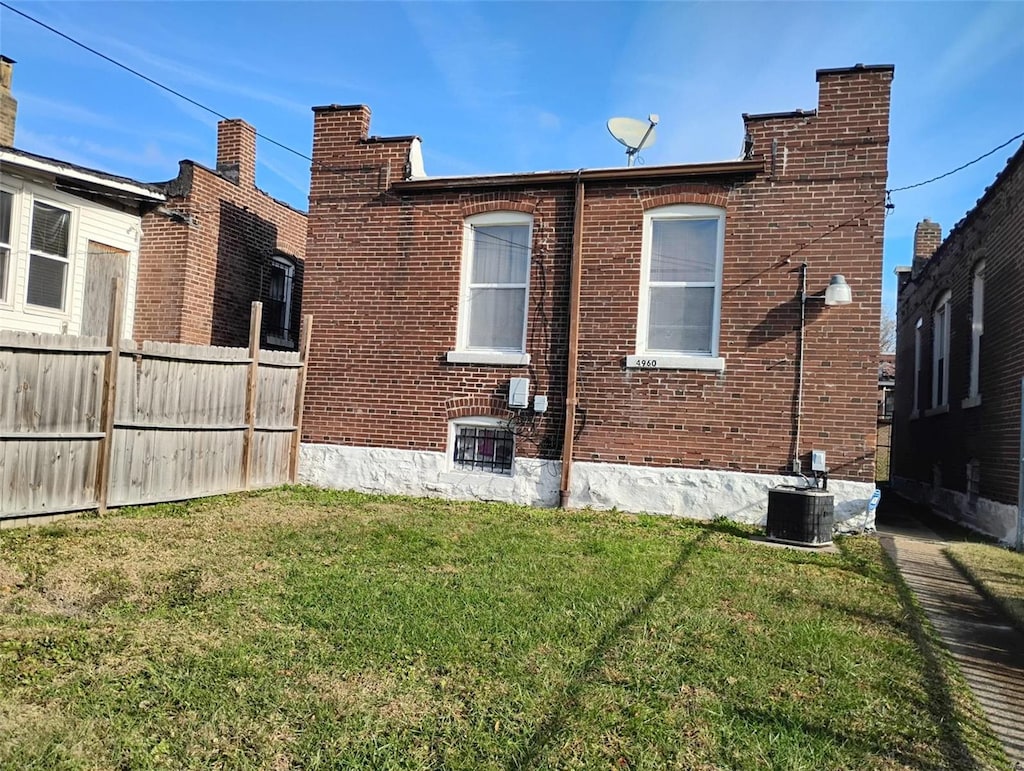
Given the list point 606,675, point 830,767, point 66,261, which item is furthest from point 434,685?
point 66,261

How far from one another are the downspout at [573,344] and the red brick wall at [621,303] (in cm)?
12

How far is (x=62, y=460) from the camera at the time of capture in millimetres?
7414

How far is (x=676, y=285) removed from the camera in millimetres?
9477

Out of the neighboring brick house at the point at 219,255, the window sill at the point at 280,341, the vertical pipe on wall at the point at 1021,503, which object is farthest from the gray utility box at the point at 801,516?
the window sill at the point at 280,341

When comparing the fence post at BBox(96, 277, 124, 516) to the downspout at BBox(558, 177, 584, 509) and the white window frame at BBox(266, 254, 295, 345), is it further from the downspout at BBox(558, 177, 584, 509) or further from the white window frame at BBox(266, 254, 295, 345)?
the white window frame at BBox(266, 254, 295, 345)

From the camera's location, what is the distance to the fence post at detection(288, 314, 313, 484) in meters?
10.6

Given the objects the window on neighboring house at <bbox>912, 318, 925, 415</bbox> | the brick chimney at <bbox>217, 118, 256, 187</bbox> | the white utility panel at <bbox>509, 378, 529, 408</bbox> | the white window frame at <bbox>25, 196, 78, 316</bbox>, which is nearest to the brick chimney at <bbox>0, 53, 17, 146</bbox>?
the white window frame at <bbox>25, 196, 78, 316</bbox>

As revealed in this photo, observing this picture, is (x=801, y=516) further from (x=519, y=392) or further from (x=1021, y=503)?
(x=519, y=392)

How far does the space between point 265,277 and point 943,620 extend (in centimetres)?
1235

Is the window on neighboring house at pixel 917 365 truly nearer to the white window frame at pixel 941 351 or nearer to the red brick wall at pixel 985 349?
the red brick wall at pixel 985 349

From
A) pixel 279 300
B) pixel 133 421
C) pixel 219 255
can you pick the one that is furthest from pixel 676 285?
pixel 279 300

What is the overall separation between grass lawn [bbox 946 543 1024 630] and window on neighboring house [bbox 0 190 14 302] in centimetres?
1285

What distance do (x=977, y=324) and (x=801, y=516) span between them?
5.84 meters

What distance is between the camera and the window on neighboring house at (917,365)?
1540cm
